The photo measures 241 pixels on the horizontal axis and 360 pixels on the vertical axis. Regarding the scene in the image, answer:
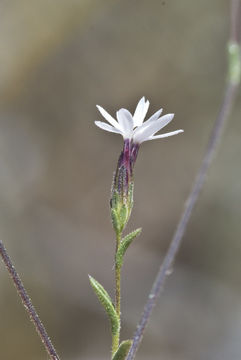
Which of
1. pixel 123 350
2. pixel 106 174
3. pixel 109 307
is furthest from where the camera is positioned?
pixel 106 174

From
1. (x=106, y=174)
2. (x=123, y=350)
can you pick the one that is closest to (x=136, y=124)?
(x=123, y=350)

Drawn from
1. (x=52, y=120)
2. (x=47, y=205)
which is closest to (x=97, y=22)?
(x=52, y=120)

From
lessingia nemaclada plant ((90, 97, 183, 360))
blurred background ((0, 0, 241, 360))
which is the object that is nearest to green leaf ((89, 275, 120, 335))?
lessingia nemaclada plant ((90, 97, 183, 360))

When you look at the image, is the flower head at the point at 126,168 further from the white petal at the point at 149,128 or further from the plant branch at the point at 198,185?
the plant branch at the point at 198,185

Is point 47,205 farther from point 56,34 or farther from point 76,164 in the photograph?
point 56,34

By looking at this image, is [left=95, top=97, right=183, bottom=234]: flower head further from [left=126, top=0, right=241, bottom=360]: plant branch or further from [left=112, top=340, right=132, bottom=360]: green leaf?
[left=112, top=340, right=132, bottom=360]: green leaf

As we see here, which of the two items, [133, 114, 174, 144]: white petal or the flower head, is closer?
[133, 114, 174, 144]: white petal

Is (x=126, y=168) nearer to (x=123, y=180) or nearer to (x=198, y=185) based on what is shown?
(x=123, y=180)
